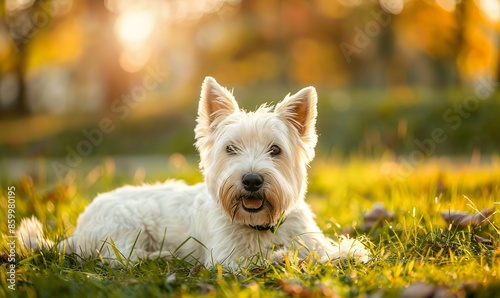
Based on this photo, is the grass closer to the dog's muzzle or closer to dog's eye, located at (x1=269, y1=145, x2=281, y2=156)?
the dog's muzzle

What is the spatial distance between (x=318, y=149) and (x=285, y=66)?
16.1 m

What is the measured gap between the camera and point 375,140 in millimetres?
14367

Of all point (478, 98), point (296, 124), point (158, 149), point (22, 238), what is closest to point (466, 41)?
point (478, 98)

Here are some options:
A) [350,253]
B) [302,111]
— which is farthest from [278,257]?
[302,111]

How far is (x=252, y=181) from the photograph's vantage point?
4598mm

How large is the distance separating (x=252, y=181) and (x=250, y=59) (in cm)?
2884

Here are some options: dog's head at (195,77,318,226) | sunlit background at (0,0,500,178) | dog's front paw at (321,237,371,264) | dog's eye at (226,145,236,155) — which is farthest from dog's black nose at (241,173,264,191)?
sunlit background at (0,0,500,178)

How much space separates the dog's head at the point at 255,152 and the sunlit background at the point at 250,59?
13.0 feet

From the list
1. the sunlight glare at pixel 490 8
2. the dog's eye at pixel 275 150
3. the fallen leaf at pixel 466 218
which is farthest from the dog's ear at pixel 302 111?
the sunlight glare at pixel 490 8

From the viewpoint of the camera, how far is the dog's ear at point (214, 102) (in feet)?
17.0

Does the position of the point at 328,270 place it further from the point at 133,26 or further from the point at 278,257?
the point at 133,26

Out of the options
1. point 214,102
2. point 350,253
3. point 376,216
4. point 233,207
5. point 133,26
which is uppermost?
point 133,26

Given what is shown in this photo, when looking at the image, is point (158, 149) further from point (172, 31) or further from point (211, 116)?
point (211, 116)

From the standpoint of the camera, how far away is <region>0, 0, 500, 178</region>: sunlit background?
17016 millimetres
